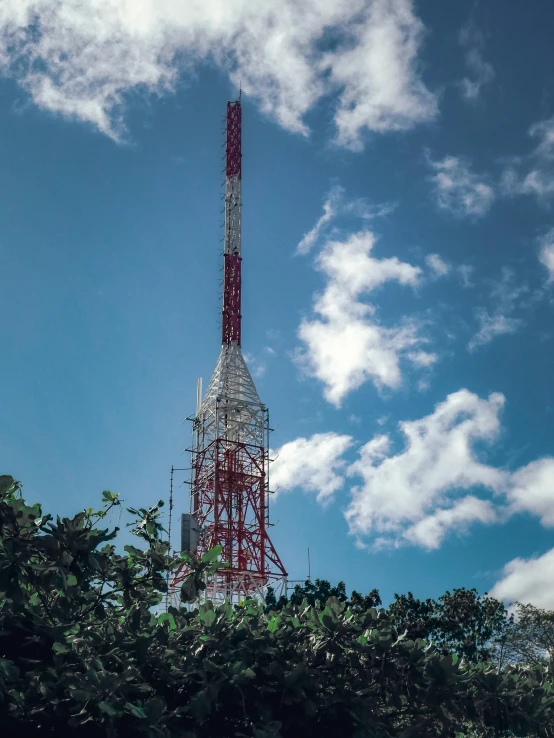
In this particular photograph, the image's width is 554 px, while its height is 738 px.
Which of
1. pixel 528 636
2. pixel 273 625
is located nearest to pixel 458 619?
pixel 528 636

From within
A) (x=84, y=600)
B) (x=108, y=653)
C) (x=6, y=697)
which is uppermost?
(x=84, y=600)

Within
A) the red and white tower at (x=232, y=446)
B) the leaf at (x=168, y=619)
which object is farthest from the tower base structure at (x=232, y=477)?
the leaf at (x=168, y=619)

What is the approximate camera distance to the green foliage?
9.17 m

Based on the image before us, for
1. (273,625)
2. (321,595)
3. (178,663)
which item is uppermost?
(321,595)

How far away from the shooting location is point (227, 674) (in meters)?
10.6

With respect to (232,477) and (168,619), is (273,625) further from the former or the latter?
(232,477)

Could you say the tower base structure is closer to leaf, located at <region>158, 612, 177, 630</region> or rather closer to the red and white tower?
the red and white tower

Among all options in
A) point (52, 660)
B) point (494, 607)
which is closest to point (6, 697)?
point (52, 660)

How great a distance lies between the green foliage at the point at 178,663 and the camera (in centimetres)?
917

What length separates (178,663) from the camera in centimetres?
Result: 1087

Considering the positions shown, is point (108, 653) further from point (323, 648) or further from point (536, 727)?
point (536, 727)

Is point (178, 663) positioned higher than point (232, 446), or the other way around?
point (232, 446)

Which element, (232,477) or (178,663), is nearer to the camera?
(178,663)

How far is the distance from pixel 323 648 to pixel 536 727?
14.6 ft
